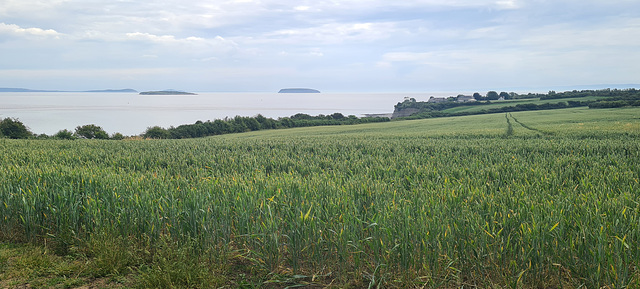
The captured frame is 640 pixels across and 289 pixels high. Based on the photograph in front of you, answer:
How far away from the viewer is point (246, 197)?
17.8 feet

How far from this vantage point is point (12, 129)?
41875mm

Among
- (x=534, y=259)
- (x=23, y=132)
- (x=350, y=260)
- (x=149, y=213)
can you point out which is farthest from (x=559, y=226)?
(x=23, y=132)

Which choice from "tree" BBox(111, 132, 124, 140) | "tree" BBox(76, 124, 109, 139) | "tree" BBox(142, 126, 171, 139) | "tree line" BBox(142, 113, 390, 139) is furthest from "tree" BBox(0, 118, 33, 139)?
"tree line" BBox(142, 113, 390, 139)

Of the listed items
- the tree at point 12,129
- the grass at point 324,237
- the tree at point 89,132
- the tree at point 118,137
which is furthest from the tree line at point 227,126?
the grass at point 324,237

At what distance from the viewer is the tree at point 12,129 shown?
136 ft

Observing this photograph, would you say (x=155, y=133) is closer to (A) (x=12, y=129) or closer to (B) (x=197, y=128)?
(B) (x=197, y=128)

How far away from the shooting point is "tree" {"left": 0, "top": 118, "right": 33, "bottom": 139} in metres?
41.3

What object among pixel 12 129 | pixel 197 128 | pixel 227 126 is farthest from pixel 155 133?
pixel 12 129

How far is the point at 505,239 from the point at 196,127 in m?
74.2

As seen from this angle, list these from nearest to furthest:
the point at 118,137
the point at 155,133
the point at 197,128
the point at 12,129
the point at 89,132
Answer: the point at 12,129 < the point at 118,137 < the point at 89,132 < the point at 155,133 < the point at 197,128

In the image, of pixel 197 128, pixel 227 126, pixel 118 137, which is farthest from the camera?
pixel 227 126

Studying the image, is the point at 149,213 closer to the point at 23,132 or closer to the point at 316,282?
the point at 316,282

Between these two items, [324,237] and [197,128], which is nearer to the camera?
[324,237]

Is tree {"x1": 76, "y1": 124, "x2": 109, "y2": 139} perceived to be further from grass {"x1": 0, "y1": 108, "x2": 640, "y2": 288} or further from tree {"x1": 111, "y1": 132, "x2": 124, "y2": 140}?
grass {"x1": 0, "y1": 108, "x2": 640, "y2": 288}
